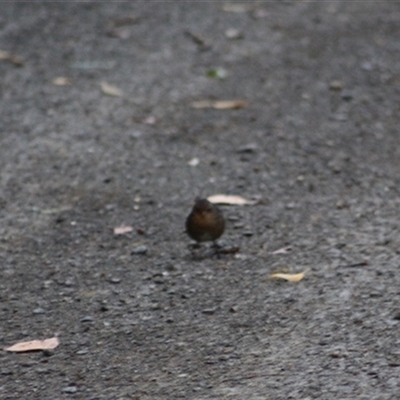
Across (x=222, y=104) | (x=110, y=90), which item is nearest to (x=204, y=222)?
(x=222, y=104)

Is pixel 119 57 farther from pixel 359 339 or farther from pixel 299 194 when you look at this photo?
pixel 359 339

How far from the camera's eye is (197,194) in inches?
207

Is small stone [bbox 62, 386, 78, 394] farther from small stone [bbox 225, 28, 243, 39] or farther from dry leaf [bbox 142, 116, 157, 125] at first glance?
small stone [bbox 225, 28, 243, 39]

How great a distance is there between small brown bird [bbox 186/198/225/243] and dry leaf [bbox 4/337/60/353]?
2.96ft

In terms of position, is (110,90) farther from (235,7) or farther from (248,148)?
(235,7)

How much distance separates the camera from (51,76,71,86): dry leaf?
6902mm

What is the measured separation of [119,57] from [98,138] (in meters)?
1.57

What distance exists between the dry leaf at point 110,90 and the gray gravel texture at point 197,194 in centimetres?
5

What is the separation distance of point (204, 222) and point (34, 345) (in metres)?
1.00

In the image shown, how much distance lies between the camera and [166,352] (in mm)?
3715

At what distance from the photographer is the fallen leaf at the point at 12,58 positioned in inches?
287

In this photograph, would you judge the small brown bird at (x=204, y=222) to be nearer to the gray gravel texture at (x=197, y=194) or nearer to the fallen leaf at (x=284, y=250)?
the gray gravel texture at (x=197, y=194)

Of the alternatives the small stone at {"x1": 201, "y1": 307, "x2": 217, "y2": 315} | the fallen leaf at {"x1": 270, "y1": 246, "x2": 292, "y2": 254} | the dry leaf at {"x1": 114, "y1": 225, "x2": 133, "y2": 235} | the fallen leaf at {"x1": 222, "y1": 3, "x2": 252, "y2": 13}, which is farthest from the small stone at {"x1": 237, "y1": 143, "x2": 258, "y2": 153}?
the fallen leaf at {"x1": 222, "y1": 3, "x2": 252, "y2": 13}

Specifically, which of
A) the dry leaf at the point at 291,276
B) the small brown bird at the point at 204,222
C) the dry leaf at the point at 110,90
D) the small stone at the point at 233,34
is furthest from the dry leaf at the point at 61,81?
the dry leaf at the point at 291,276
